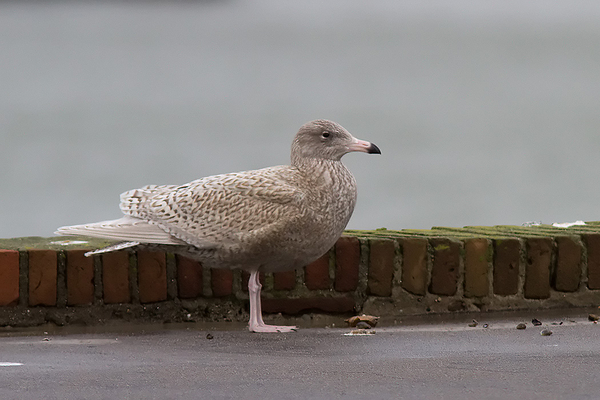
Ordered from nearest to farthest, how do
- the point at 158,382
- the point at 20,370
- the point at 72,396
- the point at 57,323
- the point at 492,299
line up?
the point at 72,396
the point at 158,382
the point at 20,370
the point at 57,323
the point at 492,299

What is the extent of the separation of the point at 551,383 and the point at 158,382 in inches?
58.0

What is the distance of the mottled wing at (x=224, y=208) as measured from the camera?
14.2 ft

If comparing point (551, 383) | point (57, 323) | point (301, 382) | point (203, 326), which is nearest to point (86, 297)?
point (57, 323)

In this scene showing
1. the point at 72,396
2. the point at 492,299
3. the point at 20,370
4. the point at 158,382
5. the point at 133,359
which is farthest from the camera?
the point at 492,299

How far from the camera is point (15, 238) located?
17.5ft

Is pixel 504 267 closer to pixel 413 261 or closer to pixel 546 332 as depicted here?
pixel 413 261

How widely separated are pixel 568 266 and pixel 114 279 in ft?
9.48

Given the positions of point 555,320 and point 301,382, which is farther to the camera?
point 555,320

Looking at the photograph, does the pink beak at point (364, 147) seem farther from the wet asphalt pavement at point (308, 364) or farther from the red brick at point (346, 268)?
the wet asphalt pavement at point (308, 364)

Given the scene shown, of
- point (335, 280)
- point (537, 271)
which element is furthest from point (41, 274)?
point (537, 271)

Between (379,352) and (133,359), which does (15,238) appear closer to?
(133,359)

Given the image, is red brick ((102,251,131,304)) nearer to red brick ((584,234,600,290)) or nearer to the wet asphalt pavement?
the wet asphalt pavement

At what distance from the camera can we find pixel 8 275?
15.4 feet

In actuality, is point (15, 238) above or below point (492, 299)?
above
